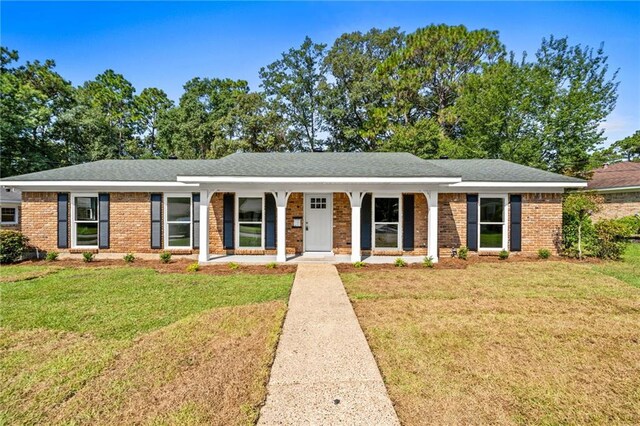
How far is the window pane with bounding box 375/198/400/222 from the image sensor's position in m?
10.4

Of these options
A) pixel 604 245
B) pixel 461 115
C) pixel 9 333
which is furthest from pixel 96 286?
pixel 461 115

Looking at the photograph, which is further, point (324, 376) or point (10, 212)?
point (10, 212)

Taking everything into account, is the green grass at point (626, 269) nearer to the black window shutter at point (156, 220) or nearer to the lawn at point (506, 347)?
the lawn at point (506, 347)

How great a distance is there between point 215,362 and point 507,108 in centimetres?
2275

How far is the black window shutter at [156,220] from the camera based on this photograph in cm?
1041

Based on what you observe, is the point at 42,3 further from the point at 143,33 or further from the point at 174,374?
the point at 174,374

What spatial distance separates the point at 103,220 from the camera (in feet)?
34.0

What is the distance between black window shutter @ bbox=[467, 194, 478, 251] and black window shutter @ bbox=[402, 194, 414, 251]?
6.68 ft

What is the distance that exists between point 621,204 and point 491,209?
1268 cm

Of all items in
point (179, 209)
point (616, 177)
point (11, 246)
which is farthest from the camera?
point (616, 177)

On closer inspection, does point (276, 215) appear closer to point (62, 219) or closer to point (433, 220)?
point (433, 220)

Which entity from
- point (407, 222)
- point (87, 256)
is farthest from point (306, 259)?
point (87, 256)

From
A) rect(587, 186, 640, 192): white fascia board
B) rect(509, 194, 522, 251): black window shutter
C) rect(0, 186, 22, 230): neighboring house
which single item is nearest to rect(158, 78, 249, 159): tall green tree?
rect(0, 186, 22, 230): neighboring house

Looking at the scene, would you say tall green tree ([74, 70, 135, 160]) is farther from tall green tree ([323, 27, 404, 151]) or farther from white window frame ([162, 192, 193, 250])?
white window frame ([162, 192, 193, 250])
